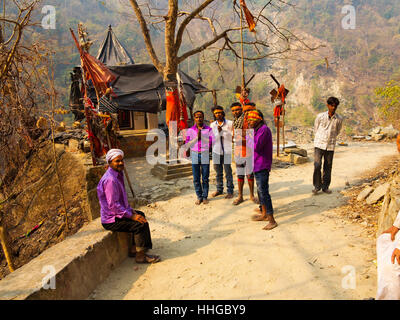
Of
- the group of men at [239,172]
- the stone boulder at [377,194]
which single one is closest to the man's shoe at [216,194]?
the group of men at [239,172]

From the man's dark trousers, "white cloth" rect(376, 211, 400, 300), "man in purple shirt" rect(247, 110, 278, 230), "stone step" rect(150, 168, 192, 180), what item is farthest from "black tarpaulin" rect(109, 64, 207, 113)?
"white cloth" rect(376, 211, 400, 300)

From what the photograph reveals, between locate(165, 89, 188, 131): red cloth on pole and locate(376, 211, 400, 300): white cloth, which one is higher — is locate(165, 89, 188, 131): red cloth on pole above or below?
above

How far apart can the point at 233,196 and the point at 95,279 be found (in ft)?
11.2

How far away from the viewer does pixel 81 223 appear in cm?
691

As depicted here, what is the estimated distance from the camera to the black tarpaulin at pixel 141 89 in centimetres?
1109

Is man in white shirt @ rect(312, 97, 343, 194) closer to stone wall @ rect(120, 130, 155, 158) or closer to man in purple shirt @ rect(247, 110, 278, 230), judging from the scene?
man in purple shirt @ rect(247, 110, 278, 230)

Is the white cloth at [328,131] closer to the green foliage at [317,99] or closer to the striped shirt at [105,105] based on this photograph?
the striped shirt at [105,105]

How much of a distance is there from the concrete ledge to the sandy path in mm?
165

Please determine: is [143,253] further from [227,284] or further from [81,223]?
[81,223]

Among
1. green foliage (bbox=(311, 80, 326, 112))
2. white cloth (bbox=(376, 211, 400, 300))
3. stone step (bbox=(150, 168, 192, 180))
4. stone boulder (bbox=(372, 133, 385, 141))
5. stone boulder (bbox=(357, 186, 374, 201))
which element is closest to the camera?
white cloth (bbox=(376, 211, 400, 300))

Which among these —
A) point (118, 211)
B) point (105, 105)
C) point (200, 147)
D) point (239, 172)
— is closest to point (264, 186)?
point (239, 172)

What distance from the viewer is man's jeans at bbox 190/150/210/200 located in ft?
17.6

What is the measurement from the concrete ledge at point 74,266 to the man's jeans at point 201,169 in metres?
2.17

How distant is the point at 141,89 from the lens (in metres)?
11.4
